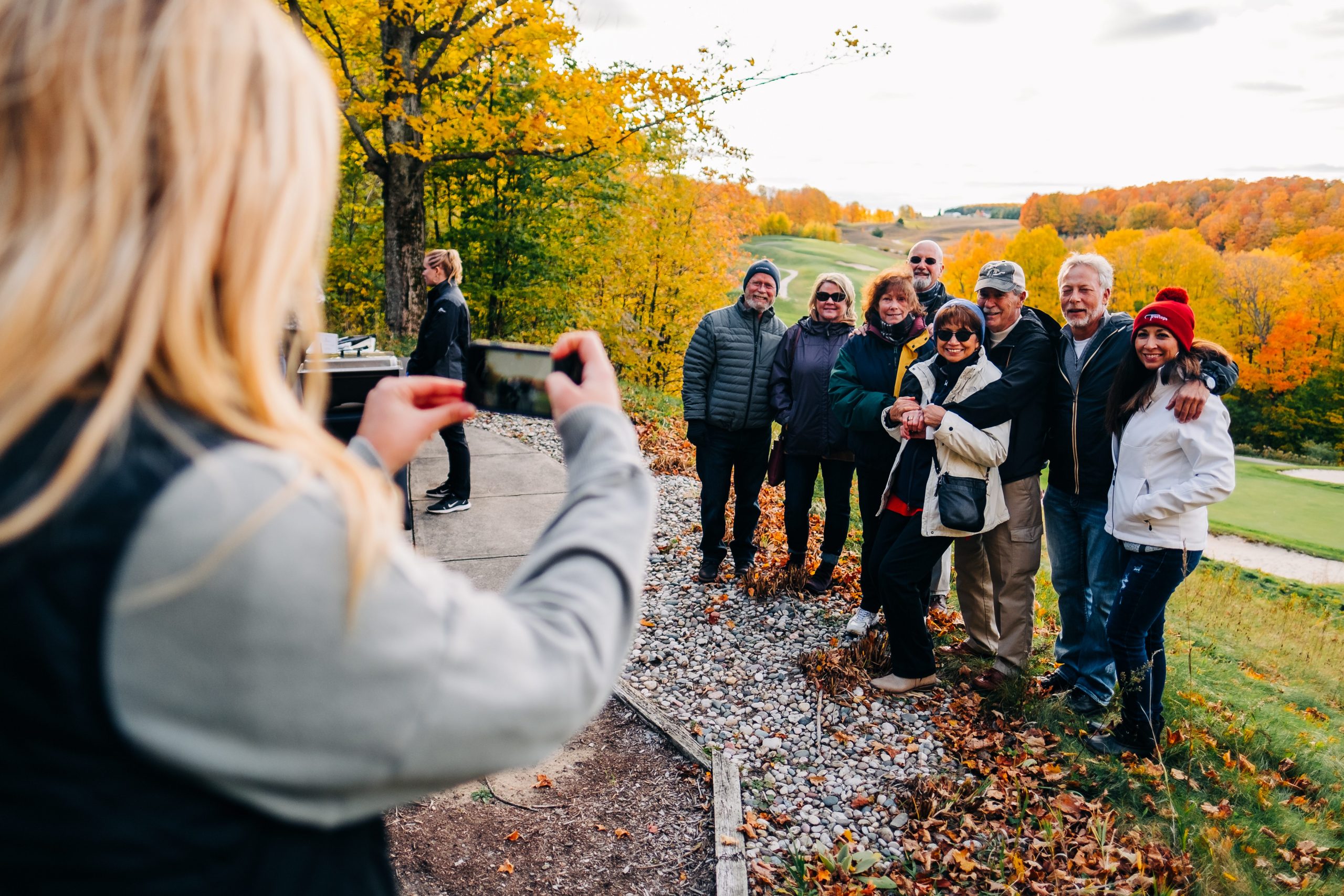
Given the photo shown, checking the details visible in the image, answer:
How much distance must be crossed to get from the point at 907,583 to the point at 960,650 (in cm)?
114

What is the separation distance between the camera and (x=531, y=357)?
1.67 metres

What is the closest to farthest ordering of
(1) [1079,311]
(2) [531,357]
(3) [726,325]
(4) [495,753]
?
(4) [495,753], (2) [531,357], (1) [1079,311], (3) [726,325]

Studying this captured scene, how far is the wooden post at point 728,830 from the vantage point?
3301 millimetres


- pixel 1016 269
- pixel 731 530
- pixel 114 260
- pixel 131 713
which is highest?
pixel 1016 269

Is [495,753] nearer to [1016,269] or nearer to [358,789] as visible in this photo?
[358,789]

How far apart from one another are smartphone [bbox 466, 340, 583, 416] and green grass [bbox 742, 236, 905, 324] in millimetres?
73525

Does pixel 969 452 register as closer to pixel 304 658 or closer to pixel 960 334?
pixel 960 334

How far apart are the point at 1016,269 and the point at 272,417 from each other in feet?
15.8

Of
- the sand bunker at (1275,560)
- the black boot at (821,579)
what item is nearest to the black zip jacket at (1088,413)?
the black boot at (821,579)

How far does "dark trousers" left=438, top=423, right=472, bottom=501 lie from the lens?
6988 mm

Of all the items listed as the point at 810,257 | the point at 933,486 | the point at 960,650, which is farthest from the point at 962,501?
the point at 810,257

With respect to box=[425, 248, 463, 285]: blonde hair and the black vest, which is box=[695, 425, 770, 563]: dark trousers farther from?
the black vest

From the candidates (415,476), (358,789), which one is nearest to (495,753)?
(358,789)

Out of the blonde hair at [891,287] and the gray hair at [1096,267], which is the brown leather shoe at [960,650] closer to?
the blonde hair at [891,287]
